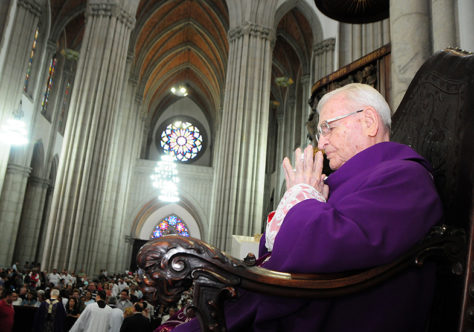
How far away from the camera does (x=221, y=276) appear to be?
34.4 inches

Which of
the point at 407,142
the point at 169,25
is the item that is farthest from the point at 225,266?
the point at 169,25

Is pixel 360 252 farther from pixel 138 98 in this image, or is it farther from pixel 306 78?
pixel 138 98

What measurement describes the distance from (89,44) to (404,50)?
484 inches

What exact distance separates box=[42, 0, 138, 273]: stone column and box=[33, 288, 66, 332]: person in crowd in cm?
582

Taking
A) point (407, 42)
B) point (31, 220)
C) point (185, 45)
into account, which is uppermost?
point (185, 45)

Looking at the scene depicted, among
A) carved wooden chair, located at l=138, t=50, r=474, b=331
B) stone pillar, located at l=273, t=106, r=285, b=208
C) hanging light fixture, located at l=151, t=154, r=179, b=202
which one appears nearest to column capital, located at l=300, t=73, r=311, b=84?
stone pillar, located at l=273, t=106, r=285, b=208

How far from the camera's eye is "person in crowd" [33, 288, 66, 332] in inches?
241

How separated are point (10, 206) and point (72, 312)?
407 inches

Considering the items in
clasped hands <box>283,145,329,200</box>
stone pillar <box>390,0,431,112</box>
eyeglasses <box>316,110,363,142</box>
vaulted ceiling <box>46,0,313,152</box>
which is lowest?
clasped hands <box>283,145,329,200</box>

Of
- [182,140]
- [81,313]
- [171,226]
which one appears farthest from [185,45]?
[81,313]

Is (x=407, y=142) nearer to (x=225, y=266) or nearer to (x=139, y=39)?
(x=225, y=266)

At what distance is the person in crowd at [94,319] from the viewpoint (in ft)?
18.0

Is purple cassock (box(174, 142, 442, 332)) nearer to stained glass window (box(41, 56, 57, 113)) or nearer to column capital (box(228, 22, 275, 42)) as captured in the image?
column capital (box(228, 22, 275, 42))

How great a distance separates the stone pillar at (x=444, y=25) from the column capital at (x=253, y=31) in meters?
12.1
